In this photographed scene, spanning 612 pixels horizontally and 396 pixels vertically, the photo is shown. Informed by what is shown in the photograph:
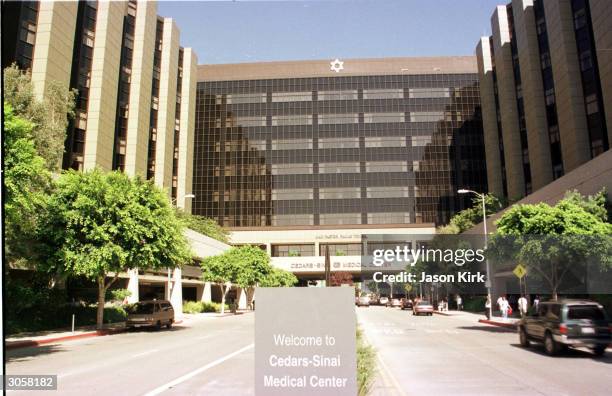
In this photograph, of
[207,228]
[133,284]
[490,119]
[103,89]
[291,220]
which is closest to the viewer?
[133,284]

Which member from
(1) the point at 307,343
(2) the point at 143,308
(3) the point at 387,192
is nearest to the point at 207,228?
(3) the point at 387,192

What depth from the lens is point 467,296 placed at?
187 feet

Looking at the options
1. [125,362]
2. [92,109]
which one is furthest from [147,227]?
[92,109]

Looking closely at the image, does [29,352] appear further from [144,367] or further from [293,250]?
[293,250]

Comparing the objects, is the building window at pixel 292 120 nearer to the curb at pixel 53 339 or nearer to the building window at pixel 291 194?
the building window at pixel 291 194

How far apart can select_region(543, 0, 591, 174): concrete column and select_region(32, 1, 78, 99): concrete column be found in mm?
51097

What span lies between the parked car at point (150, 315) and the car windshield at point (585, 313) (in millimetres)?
22333

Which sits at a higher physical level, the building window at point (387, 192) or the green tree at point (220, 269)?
the building window at point (387, 192)

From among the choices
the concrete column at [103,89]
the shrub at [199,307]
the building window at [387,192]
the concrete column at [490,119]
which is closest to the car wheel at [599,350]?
the shrub at [199,307]

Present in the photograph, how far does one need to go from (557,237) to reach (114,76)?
55838 mm

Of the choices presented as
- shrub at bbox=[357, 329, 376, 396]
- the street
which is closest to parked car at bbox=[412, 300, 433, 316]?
the street

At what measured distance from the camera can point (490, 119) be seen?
247 ft

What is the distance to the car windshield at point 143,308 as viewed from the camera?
2981 cm

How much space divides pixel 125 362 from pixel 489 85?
7165 cm
